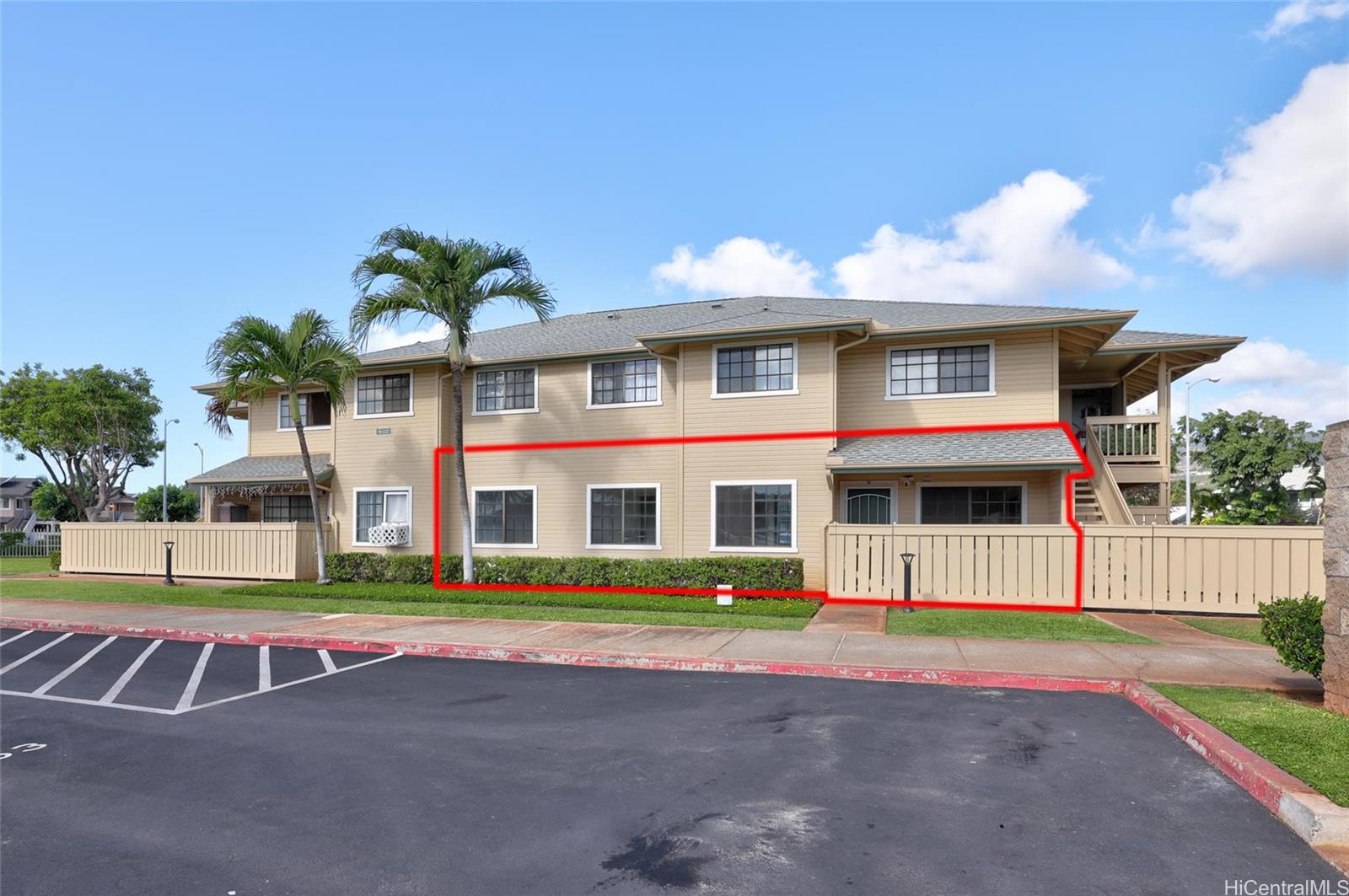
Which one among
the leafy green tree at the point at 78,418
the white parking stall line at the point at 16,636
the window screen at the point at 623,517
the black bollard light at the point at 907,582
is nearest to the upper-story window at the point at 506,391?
the window screen at the point at 623,517

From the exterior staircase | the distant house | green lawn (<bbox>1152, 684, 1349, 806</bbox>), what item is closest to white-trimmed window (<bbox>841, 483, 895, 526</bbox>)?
the exterior staircase

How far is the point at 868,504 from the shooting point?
761 inches

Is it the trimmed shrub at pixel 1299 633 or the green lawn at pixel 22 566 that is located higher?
the trimmed shrub at pixel 1299 633

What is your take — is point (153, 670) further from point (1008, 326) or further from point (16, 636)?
point (1008, 326)

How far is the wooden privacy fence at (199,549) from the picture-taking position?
898 inches

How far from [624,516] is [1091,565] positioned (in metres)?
10.4

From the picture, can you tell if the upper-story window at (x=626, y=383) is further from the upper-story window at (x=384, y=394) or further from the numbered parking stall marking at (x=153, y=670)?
the numbered parking stall marking at (x=153, y=670)

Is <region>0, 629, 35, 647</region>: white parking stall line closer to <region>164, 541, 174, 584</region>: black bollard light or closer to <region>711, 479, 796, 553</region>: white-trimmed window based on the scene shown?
<region>164, 541, 174, 584</region>: black bollard light

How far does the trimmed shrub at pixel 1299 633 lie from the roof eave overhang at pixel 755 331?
34.8ft

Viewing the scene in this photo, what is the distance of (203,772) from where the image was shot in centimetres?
666

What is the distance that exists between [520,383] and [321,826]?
17034 millimetres

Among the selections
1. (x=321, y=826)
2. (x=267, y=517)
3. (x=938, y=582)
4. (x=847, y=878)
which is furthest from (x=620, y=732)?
(x=267, y=517)

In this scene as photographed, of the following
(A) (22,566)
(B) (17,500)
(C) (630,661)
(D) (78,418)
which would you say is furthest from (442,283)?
(B) (17,500)

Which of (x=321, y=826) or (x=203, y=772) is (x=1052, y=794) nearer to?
(x=321, y=826)
